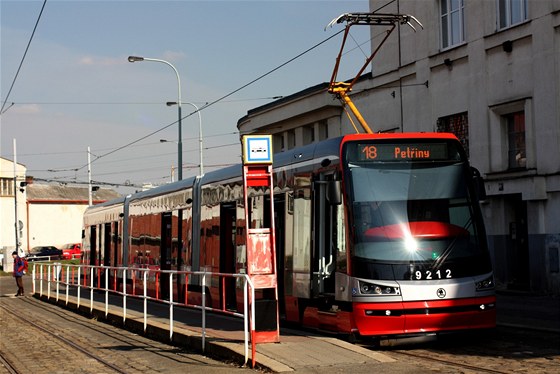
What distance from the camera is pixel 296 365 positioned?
1074 centimetres

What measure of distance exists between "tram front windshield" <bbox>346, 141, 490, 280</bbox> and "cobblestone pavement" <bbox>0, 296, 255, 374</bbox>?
9.18 feet

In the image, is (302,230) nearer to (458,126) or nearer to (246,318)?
(246,318)

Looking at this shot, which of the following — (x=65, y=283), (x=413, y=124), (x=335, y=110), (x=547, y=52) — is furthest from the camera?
(x=335, y=110)

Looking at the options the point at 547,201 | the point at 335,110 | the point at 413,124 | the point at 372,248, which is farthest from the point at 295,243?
the point at 335,110

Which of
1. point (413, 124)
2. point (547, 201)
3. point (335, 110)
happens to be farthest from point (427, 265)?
point (335, 110)

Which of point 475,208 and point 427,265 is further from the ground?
point 475,208

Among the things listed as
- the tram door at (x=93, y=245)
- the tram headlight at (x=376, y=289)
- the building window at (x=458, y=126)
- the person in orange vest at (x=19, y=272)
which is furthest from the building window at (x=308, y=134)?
the tram headlight at (x=376, y=289)

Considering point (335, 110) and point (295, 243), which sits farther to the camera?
point (335, 110)

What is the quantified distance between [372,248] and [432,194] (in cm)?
126

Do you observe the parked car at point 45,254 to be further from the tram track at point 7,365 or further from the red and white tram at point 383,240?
the red and white tram at point 383,240

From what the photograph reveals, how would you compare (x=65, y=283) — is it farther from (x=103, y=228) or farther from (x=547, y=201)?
(x=547, y=201)

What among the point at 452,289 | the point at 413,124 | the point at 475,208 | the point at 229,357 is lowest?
the point at 229,357

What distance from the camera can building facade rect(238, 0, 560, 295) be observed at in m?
24.2

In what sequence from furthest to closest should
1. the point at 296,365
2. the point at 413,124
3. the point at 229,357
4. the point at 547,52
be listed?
the point at 413,124, the point at 547,52, the point at 229,357, the point at 296,365
